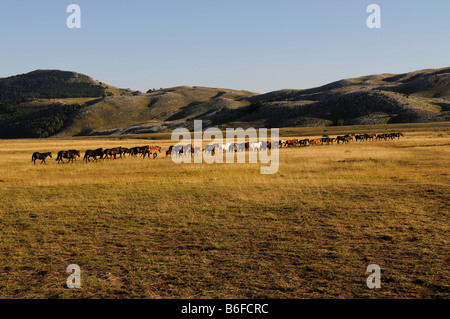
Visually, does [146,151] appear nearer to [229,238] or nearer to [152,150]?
[152,150]

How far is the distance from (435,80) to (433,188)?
664 feet

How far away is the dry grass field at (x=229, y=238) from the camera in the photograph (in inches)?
292

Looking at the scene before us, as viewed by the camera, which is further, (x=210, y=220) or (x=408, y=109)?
(x=408, y=109)

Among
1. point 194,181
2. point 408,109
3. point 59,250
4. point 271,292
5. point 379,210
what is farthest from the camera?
point 408,109

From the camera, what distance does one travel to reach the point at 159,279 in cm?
780

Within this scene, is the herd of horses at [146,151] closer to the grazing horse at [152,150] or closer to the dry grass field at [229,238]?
the grazing horse at [152,150]

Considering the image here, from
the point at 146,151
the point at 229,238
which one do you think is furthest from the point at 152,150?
the point at 229,238

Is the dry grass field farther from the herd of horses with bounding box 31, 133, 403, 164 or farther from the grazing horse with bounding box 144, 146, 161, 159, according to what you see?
the grazing horse with bounding box 144, 146, 161, 159

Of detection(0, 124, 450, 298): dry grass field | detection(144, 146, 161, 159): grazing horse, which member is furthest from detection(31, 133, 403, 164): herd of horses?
detection(0, 124, 450, 298): dry grass field

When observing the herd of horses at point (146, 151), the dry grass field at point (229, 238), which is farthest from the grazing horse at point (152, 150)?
the dry grass field at point (229, 238)

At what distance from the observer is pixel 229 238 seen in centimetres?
1071

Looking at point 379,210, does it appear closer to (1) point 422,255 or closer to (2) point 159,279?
(1) point 422,255
